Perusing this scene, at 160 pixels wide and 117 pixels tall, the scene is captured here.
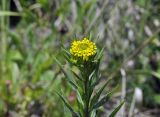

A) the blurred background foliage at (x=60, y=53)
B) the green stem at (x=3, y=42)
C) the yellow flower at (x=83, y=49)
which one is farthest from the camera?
the green stem at (x=3, y=42)

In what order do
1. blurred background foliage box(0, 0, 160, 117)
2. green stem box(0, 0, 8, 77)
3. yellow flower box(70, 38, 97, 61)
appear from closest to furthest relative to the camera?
1. yellow flower box(70, 38, 97, 61)
2. blurred background foliage box(0, 0, 160, 117)
3. green stem box(0, 0, 8, 77)

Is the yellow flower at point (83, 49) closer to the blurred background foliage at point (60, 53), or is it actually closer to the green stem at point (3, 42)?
the blurred background foliage at point (60, 53)

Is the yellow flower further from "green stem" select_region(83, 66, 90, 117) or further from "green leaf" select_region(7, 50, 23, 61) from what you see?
"green leaf" select_region(7, 50, 23, 61)

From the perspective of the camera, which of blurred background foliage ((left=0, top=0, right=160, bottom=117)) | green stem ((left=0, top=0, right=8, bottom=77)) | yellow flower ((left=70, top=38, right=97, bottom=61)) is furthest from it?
green stem ((left=0, top=0, right=8, bottom=77))

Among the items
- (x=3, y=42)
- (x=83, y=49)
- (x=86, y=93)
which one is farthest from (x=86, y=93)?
(x=3, y=42)

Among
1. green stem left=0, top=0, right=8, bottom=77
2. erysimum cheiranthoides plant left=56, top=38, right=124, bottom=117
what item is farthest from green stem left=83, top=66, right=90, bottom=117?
green stem left=0, top=0, right=8, bottom=77

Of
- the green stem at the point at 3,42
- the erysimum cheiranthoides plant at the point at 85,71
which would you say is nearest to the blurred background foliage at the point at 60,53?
the green stem at the point at 3,42
